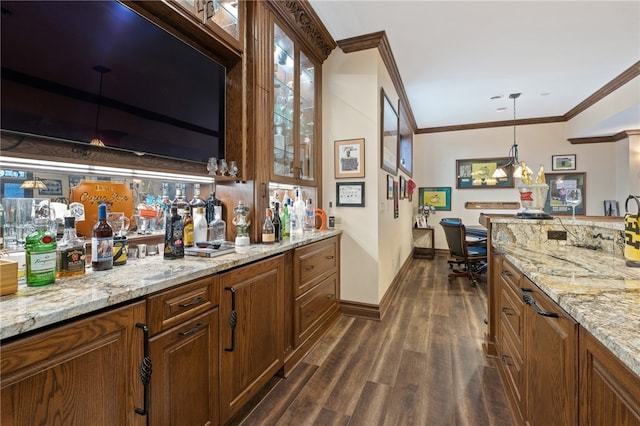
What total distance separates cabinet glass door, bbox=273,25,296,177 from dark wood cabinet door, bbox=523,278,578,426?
186cm

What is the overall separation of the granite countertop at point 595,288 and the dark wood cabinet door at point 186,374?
1.36 m

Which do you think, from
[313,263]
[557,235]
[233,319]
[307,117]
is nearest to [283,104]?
[307,117]

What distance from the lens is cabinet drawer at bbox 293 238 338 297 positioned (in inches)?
83.7

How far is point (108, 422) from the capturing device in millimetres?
917

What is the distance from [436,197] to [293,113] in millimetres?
4823

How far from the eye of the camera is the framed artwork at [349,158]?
9.81 ft

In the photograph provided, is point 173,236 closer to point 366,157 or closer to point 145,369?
point 145,369

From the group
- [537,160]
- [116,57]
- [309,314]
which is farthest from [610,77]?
[116,57]

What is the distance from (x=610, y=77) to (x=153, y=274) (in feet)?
19.2

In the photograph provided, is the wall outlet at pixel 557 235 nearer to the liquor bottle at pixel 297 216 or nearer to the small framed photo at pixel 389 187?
the small framed photo at pixel 389 187

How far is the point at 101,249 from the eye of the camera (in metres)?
1.20

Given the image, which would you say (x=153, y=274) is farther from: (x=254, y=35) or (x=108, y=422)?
(x=254, y=35)

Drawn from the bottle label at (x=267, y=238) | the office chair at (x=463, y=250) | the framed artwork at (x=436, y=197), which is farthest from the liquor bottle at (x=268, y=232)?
the framed artwork at (x=436, y=197)

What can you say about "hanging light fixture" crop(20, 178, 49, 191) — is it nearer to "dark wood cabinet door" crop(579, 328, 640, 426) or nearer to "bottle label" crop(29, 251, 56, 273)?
"bottle label" crop(29, 251, 56, 273)
